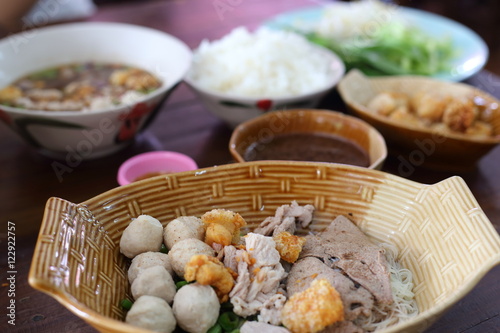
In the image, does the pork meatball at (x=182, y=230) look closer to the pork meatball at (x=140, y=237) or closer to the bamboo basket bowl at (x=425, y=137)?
the pork meatball at (x=140, y=237)

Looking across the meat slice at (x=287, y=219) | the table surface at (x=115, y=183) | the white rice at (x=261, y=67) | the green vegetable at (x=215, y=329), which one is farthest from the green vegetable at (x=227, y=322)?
the white rice at (x=261, y=67)

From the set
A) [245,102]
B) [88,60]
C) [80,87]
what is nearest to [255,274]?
[245,102]

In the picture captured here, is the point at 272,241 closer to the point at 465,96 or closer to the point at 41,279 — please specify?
the point at 41,279

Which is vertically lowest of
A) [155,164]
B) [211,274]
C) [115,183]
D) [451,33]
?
[451,33]

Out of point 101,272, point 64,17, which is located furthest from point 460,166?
point 64,17

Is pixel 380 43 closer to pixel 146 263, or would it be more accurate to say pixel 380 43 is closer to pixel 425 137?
pixel 425 137

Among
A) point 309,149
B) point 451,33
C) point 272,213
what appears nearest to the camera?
point 272,213

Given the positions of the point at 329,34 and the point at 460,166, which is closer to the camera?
the point at 460,166

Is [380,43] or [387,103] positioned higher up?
[387,103]
